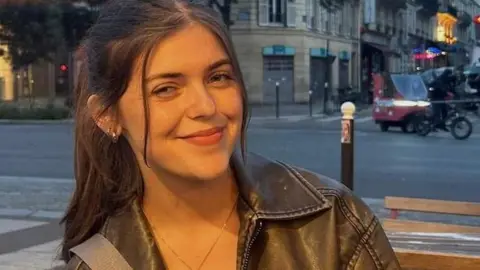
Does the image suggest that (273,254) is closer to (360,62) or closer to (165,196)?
(165,196)

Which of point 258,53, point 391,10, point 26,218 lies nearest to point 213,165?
point 26,218

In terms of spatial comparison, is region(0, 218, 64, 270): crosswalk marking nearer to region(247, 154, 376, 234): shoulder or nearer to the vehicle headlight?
region(247, 154, 376, 234): shoulder

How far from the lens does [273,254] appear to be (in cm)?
156

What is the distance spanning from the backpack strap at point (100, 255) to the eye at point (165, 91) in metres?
0.29

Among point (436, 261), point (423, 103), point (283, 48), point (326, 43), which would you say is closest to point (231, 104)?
point (436, 261)

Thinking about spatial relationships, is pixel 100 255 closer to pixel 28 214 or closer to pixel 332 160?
pixel 28 214

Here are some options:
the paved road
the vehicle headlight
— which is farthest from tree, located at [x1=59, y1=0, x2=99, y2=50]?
the vehicle headlight

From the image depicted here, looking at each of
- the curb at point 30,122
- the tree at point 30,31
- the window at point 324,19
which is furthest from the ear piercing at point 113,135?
the window at point 324,19

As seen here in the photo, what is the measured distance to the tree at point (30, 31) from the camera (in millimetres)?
27703

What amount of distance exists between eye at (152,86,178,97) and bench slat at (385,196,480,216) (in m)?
3.50

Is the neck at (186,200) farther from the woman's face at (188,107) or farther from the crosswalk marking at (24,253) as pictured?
the crosswalk marking at (24,253)

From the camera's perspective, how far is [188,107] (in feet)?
4.91

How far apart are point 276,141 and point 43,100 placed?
2199cm

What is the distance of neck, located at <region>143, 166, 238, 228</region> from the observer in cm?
160
